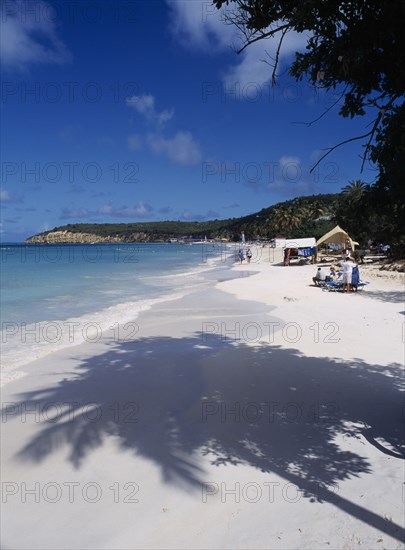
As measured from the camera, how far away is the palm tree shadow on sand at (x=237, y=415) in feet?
13.8

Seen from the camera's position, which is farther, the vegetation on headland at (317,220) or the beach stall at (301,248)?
the beach stall at (301,248)

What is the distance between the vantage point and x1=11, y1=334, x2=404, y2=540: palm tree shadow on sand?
13.8 ft

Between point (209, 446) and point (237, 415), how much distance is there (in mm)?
888

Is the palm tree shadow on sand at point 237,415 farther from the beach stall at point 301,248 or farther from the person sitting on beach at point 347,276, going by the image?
the beach stall at point 301,248

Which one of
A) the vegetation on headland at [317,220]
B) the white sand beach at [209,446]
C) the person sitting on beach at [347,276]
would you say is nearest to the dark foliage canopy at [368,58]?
the vegetation on headland at [317,220]

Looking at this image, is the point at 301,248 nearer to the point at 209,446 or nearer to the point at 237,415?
the point at 237,415

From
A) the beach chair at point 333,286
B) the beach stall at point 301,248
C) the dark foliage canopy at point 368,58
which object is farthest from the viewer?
the beach stall at point 301,248

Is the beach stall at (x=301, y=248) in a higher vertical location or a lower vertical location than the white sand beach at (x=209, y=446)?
higher

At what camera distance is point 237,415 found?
214 inches

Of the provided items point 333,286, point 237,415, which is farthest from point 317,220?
point 237,415

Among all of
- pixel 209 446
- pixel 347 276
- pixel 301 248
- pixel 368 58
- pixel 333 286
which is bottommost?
pixel 209 446

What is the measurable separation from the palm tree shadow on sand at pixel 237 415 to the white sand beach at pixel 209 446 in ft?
0.07

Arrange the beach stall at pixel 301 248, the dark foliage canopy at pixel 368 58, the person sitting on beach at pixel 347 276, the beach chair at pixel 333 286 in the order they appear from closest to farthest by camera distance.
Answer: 1. the dark foliage canopy at pixel 368 58
2. the person sitting on beach at pixel 347 276
3. the beach chair at pixel 333 286
4. the beach stall at pixel 301 248

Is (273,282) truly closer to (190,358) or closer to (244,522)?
(190,358)
